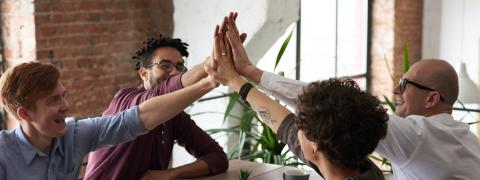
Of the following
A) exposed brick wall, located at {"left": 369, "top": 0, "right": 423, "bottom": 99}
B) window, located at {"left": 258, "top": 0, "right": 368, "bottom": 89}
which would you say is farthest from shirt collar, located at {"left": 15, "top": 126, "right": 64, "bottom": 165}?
exposed brick wall, located at {"left": 369, "top": 0, "right": 423, "bottom": 99}

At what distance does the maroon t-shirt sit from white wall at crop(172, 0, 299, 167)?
1236mm

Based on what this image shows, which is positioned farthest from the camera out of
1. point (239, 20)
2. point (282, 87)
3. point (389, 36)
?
point (389, 36)

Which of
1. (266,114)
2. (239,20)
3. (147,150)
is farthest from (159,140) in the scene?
(239,20)

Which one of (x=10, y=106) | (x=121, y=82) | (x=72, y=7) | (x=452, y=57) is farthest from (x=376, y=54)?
(x=10, y=106)

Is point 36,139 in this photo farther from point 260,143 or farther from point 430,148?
point 260,143

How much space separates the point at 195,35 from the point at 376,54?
2963 mm

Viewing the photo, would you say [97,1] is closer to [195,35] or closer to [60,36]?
[60,36]

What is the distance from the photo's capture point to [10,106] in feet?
6.46

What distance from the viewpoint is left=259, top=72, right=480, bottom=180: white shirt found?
187 centimetres

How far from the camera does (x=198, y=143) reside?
2.69 meters

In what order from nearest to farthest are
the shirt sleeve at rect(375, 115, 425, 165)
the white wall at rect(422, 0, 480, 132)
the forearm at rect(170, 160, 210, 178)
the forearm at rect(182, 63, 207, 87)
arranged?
1. the shirt sleeve at rect(375, 115, 425, 165)
2. the forearm at rect(182, 63, 207, 87)
3. the forearm at rect(170, 160, 210, 178)
4. the white wall at rect(422, 0, 480, 132)

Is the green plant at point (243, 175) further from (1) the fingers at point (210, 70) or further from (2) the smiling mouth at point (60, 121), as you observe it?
(2) the smiling mouth at point (60, 121)

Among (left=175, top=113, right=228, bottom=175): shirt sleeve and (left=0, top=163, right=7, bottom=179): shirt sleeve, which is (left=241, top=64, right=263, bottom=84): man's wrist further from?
(left=0, top=163, right=7, bottom=179): shirt sleeve

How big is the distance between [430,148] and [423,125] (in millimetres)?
74
